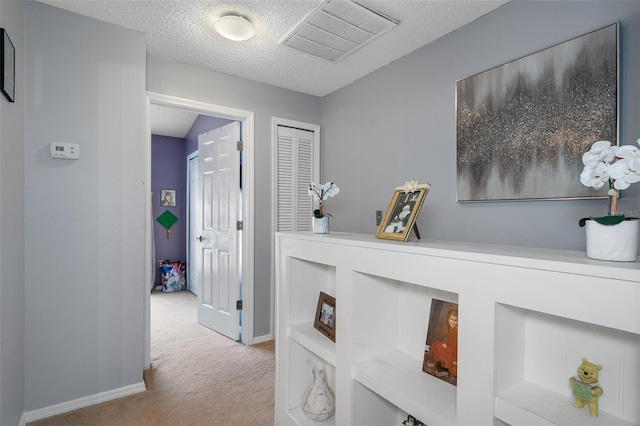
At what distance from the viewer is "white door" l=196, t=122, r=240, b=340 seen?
128 inches

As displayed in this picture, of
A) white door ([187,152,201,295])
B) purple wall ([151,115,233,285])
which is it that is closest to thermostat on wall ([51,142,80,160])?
white door ([187,152,201,295])

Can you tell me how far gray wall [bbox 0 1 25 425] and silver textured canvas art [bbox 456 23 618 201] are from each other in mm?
2469

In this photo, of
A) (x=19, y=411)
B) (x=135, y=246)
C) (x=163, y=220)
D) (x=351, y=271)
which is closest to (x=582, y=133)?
(x=351, y=271)

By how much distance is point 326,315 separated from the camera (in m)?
1.76

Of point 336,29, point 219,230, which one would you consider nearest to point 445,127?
point 336,29

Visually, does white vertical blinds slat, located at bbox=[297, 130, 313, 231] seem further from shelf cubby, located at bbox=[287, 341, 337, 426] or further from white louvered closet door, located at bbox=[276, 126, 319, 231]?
shelf cubby, located at bbox=[287, 341, 337, 426]

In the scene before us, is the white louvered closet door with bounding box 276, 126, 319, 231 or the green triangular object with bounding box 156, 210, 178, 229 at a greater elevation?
the white louvered closet door with bounding box 276, 126, 319, 231

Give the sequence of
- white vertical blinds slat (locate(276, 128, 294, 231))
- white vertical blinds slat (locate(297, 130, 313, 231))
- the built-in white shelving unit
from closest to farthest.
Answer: the built-in white shelving unit → white vertical blinds slat (locate(276, 128, 294, 231)) → white vertical blinds slat (locate(297, 130, 313, 231))

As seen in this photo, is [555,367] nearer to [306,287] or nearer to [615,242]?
[615,242]

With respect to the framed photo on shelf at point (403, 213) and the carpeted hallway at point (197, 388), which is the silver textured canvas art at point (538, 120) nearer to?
the framed photo on shelf at point (403, 213)

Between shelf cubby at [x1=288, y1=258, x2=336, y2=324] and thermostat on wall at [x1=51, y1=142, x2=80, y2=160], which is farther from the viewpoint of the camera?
thermostat on wall at [x1=51, y1=142, x2=80, y2=160]

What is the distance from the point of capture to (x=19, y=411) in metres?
1.88

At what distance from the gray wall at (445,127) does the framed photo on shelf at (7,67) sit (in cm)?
234

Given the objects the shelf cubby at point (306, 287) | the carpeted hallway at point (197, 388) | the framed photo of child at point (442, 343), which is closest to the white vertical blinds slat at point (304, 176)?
the carpeted hallway at point (197, 388)
